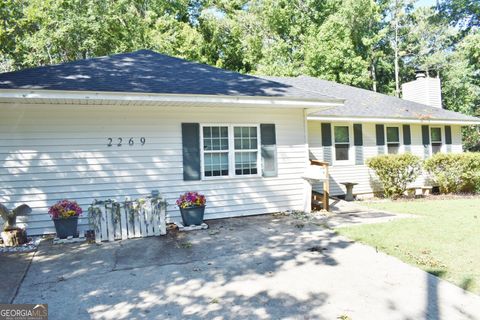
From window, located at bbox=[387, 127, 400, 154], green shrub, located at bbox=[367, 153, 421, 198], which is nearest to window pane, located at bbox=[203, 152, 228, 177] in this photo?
green shrub, located at bbox=[367, 153, 421, 198]

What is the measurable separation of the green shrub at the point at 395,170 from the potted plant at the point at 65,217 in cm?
891

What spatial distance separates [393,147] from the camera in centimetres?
1232

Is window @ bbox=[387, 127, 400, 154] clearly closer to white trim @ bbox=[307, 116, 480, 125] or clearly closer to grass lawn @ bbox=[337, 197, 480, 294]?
white trim @ bbox=[307, 116, 480, 125]

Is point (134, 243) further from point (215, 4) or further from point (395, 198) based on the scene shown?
point (215, 4)

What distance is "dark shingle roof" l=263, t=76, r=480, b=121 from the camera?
37.6 feet

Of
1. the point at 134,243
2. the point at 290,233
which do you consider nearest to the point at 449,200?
the point at 290,233

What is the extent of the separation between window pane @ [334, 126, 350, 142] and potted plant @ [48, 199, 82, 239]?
8.25m

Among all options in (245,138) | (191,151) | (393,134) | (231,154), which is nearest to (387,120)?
(393,134)

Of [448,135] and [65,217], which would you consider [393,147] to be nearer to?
[448,135]

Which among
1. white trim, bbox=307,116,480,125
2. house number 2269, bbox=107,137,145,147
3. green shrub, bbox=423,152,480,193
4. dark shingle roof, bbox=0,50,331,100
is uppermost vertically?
dark shingle roof, bbox=0,50,331,100

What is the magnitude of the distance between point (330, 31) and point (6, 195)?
67.2ft

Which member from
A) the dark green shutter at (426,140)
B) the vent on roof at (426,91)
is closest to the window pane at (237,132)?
the dark green shutter at (426,140)

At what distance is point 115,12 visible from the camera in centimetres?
2178

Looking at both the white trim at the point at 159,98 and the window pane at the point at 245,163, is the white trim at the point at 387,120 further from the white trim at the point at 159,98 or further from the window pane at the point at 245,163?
the window pane at the point at 245,163
